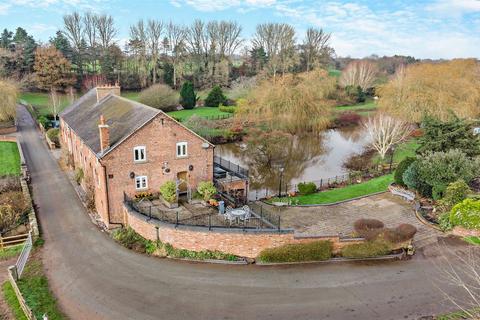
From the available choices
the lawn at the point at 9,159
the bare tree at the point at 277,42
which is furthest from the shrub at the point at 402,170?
the bare tree at the point at 277,42

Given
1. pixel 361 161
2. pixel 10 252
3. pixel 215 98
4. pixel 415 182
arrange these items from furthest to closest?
pixel 215 98, pixel 361 161, pixel 415 182, pixel 10 252

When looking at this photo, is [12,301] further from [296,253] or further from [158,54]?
[158,54]

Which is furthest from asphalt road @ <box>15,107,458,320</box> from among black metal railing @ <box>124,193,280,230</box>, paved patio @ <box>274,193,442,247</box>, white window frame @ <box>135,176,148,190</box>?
white window frame @ <box>135,176,148,190</box>

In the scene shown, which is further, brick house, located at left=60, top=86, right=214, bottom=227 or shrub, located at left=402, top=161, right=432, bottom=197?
shrub, located at left=402, top=161, right=432, bottom=197

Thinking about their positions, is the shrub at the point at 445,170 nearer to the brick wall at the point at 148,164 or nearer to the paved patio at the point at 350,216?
the paved patio at the point at 350,216

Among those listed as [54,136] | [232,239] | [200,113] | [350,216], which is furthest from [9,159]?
[350,216]

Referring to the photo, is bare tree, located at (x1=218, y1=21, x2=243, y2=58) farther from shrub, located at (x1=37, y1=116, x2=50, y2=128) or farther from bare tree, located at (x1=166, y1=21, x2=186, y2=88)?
shrub, located at (x1=37, y1=116, x2=50, y2=128)
